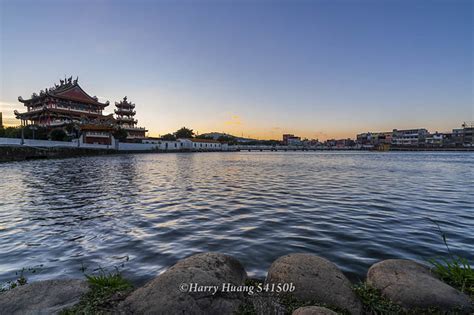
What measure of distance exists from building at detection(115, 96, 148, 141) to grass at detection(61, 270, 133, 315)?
79.9 meters

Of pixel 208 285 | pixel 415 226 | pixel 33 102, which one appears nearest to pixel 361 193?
pixel 415 226

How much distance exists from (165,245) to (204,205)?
4396 mm

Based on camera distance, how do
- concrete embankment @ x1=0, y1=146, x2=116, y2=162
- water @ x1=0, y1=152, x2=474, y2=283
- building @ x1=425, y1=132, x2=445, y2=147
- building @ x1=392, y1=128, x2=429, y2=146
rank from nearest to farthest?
water @ x1=0, y1=152, x2=474, y2=283
concrete embankment @ x1=0, y1=146, x2=116, y2=162
building @ x1=425, y1=132, x2=445, y2=147
building @ x1=392, y1=128, x2=429, y2=146

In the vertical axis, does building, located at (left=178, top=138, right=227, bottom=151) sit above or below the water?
above

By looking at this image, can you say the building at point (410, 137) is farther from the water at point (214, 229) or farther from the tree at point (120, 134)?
the water at point (214, 229)

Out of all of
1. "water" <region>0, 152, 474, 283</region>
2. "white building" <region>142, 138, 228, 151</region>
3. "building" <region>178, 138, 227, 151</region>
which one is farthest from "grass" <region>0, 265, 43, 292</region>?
"building" <region>178, 138, 227, 151</region>

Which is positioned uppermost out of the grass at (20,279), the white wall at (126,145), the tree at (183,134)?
the tree at (183,134)

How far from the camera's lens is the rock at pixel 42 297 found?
2.84m

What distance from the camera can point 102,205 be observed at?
991 cm

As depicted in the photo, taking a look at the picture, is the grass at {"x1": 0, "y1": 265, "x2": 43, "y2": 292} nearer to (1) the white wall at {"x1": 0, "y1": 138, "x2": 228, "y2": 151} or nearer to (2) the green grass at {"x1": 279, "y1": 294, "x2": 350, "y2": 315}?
(2) the green grass at {"x1": 279, "y1": 294, "x2": 350, "y2": 315}

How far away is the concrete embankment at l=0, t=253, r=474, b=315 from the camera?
9.25 feet

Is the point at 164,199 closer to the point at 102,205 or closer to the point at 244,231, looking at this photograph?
the point at 102,205

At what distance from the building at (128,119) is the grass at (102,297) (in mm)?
79922

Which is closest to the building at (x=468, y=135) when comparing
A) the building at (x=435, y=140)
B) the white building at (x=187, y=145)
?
the building at (x=435, y=140)
